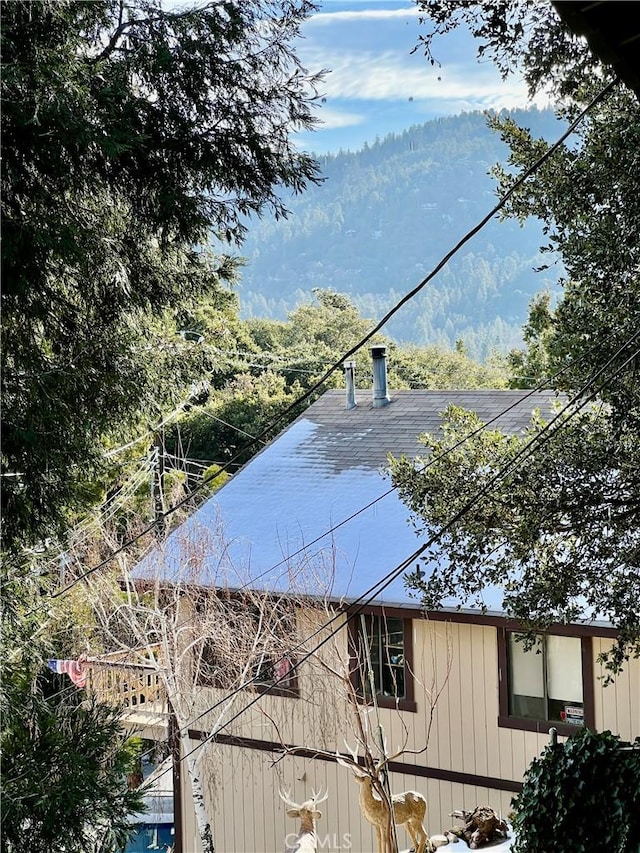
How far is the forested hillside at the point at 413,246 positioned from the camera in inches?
1292

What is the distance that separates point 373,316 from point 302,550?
2171cm

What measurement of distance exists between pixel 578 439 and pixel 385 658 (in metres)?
4.05

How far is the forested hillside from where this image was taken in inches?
1292

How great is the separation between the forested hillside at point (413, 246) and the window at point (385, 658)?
21699mm

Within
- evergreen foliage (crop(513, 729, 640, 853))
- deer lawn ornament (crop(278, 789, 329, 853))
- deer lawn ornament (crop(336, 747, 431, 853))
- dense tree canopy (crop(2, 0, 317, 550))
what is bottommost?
deer lawn ornament (crop(278, 789, 329, 853))

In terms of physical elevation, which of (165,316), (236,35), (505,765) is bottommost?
(505,765)

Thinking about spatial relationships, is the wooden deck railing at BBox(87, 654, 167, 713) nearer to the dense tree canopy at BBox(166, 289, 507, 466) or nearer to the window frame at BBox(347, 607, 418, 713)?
the window frame at BBox(347, 607, 418, 713)

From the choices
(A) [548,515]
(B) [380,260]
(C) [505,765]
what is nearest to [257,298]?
(B) [380,260]

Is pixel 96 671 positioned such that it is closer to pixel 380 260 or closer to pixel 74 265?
pixel 74 265

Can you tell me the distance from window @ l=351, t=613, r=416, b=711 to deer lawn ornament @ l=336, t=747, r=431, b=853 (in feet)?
2.99

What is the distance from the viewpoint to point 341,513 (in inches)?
354

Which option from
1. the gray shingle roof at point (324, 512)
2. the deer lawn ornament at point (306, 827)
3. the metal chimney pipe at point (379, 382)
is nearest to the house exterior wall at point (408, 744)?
the deer lawn ornament at point (306, 827)

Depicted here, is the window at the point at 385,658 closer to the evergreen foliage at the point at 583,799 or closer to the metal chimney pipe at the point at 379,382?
the evergreen foliage at the point at 583,799

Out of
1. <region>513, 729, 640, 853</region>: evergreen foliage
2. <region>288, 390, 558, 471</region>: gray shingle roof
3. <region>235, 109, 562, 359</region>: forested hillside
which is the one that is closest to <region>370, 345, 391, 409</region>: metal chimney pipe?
<region>288, 390, 558, 471</region>: gray shingle roof
